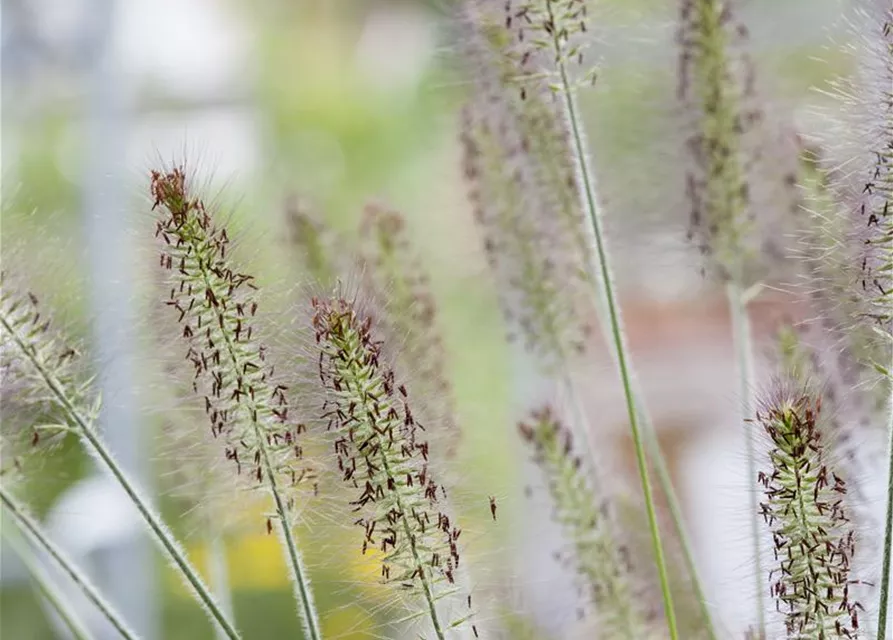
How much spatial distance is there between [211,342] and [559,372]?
8.5 inches

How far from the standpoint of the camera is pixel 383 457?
0.31 m

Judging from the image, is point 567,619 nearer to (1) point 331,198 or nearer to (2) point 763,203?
(2) point 763,203

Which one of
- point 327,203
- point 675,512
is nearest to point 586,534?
point 675,512

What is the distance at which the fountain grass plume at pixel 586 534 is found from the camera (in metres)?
0.44

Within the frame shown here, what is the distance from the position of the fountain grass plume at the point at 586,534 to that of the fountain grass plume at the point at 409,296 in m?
0.04

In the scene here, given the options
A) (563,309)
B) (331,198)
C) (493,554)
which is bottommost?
(493,554)

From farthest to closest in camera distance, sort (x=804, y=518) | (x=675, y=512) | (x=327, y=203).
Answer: (x=327, y=203), (x=675, y=512), (x=804, y=518)

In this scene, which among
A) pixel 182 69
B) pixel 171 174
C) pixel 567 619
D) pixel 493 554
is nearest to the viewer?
pixel 171 174

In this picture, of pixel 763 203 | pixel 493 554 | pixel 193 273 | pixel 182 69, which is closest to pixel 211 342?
pixel 193 273

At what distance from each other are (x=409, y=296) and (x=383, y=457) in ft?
0.60

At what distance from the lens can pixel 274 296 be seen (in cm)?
39

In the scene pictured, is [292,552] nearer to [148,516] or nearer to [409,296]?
[148,516]

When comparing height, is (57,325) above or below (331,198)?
below

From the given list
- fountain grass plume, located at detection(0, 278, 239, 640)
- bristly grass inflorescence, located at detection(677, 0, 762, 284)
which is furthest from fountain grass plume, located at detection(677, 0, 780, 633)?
fountain grass plume, located at detection(0, 278, 239, 640)
